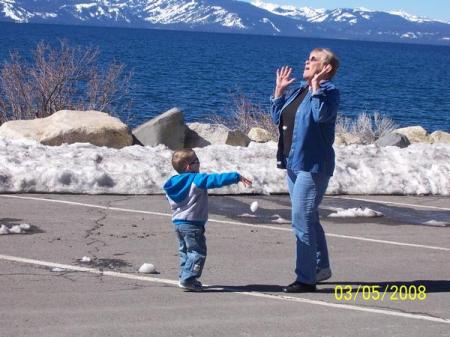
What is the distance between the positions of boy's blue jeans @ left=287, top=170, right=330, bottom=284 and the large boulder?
8576 mm

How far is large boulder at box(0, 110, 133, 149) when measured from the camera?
15602 millimetres

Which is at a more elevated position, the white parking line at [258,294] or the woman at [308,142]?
the woman at [308,142]

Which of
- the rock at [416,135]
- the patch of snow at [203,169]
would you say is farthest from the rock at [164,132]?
the rock at [416,135]

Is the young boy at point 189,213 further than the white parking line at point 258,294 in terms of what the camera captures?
Yes

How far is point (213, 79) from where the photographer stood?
54.1 metres

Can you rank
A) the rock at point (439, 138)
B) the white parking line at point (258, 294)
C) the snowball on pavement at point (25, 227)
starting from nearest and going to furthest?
the white parking line at point (258, 294) → the snowball on pavement at point (25, 227) → the rock at point (439, 138)

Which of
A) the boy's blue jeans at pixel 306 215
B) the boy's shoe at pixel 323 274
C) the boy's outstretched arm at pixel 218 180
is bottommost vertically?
the boy's shoe at pixel 323 274

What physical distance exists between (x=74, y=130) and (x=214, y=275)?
8100 mm

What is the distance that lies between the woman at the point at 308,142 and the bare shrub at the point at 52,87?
13704 mm

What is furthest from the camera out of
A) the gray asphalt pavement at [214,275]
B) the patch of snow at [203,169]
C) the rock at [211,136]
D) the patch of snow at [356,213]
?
the rock at [211,136]

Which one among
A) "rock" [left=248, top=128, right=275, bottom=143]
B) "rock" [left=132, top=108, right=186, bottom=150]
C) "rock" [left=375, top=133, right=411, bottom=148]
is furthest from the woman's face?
"rock" [left=248, top=128, right=275, bottom=143]

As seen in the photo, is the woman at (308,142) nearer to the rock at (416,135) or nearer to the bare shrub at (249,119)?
the bare shrub at (249,119)

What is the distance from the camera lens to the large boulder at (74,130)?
51.2 feet

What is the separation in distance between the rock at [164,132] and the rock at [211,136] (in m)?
0.43
